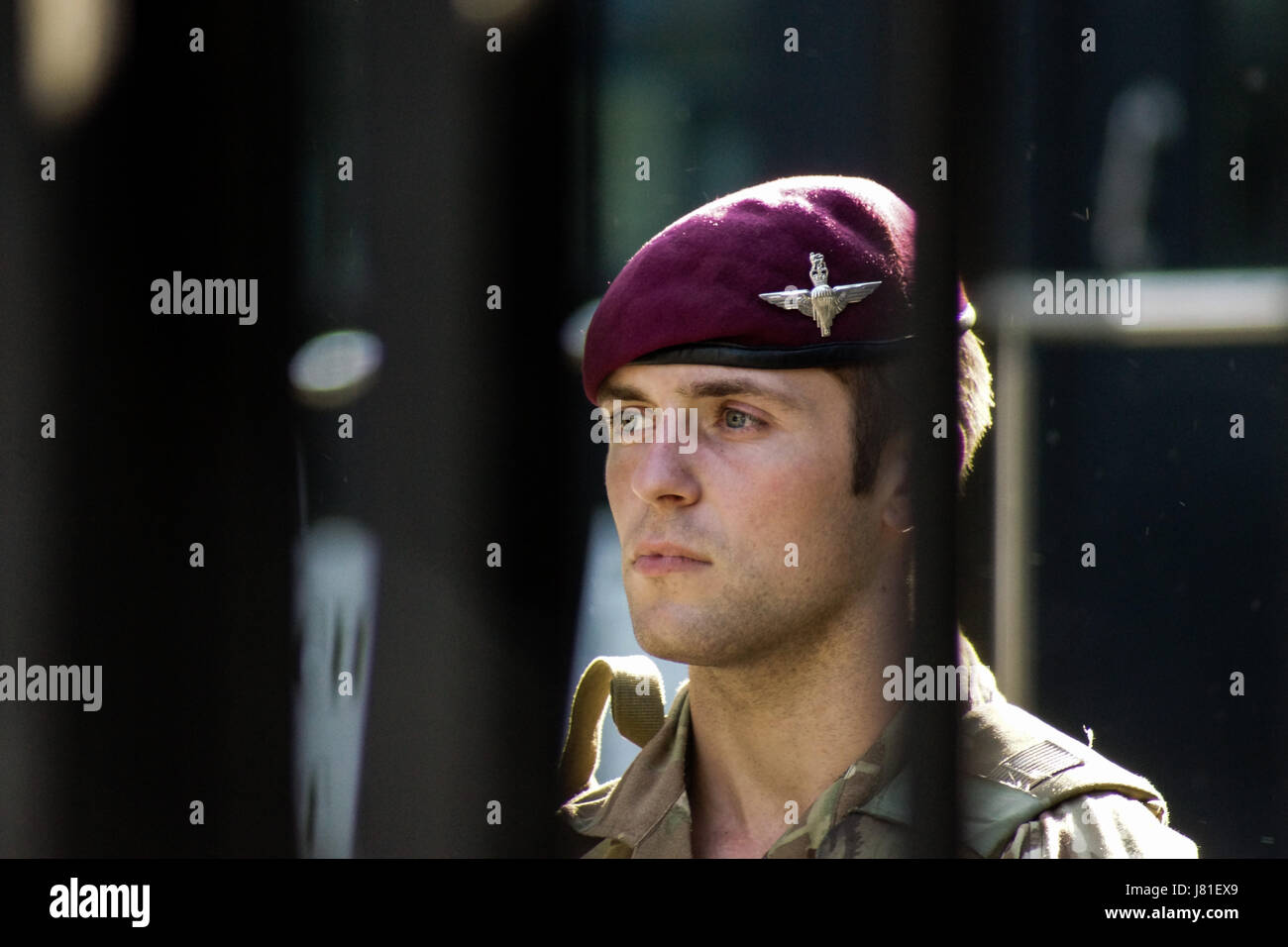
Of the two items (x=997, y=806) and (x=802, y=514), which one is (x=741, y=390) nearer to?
(x=802, y=514)

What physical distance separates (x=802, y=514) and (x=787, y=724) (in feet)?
1.19

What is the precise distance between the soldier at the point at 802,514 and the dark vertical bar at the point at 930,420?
4 centimetres

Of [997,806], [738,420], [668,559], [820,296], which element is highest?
[820,296]

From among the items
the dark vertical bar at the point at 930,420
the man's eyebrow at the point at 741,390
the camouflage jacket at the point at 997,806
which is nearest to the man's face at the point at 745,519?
the man's eyebrow at the point at 741,390

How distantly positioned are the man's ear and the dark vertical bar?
0.34ft

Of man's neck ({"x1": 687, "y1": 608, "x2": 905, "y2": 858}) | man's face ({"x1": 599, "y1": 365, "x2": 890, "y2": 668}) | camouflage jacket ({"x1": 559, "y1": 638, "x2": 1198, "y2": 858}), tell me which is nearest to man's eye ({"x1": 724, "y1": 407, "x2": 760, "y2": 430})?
man's face ({"x1": 599, "y1": 365, "x2": 890, "y2": 668})

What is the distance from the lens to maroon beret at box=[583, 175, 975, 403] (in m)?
2.18

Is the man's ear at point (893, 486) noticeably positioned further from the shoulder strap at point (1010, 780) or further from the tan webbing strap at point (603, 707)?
the tan webbing strap at point (603, 707)

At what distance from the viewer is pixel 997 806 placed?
213cm

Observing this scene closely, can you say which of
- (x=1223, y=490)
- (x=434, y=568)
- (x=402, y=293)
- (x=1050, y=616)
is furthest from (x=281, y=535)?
(x=1223, y=490)

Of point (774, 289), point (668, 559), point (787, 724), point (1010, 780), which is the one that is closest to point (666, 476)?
point (668, 559)

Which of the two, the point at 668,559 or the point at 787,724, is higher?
the point at 668,559

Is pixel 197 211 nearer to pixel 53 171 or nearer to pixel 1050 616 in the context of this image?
pixel 53 171

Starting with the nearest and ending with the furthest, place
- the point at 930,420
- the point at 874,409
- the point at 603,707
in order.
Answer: the point at 930,420 → the point at 874,409 → the point at 603,707
